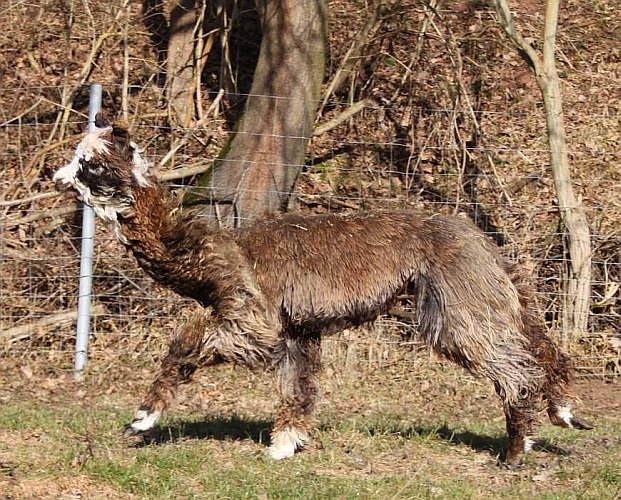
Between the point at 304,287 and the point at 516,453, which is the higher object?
the point at 304,287

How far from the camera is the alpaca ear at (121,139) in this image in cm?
613

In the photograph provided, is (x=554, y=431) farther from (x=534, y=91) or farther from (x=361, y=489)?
(x=534, y=91)

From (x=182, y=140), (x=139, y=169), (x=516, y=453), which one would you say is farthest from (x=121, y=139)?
(x=182, y=140)

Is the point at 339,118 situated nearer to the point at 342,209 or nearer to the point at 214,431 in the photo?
the point at 342,209

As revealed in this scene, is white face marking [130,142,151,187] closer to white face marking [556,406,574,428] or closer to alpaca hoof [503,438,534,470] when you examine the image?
alpaca hoof [503,438,534,470]

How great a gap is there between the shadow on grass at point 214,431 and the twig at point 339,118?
4.12 m

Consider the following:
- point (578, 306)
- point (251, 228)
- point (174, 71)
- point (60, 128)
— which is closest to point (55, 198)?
point (60, 128)

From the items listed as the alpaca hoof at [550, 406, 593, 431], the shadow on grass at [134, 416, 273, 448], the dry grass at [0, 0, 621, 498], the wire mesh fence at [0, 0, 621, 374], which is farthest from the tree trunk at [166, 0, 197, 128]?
the alpaca hoof at [550, 406, 593, 431]

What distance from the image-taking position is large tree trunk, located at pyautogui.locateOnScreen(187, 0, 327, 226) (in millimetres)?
9195

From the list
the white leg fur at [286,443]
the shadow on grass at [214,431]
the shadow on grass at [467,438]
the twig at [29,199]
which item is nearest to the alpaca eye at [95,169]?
the shadow on grass at [214,431]

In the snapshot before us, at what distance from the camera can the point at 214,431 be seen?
712cm

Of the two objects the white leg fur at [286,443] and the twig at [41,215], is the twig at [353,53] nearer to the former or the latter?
the twig at [41,215]

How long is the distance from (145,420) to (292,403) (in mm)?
958

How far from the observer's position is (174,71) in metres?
11.5
